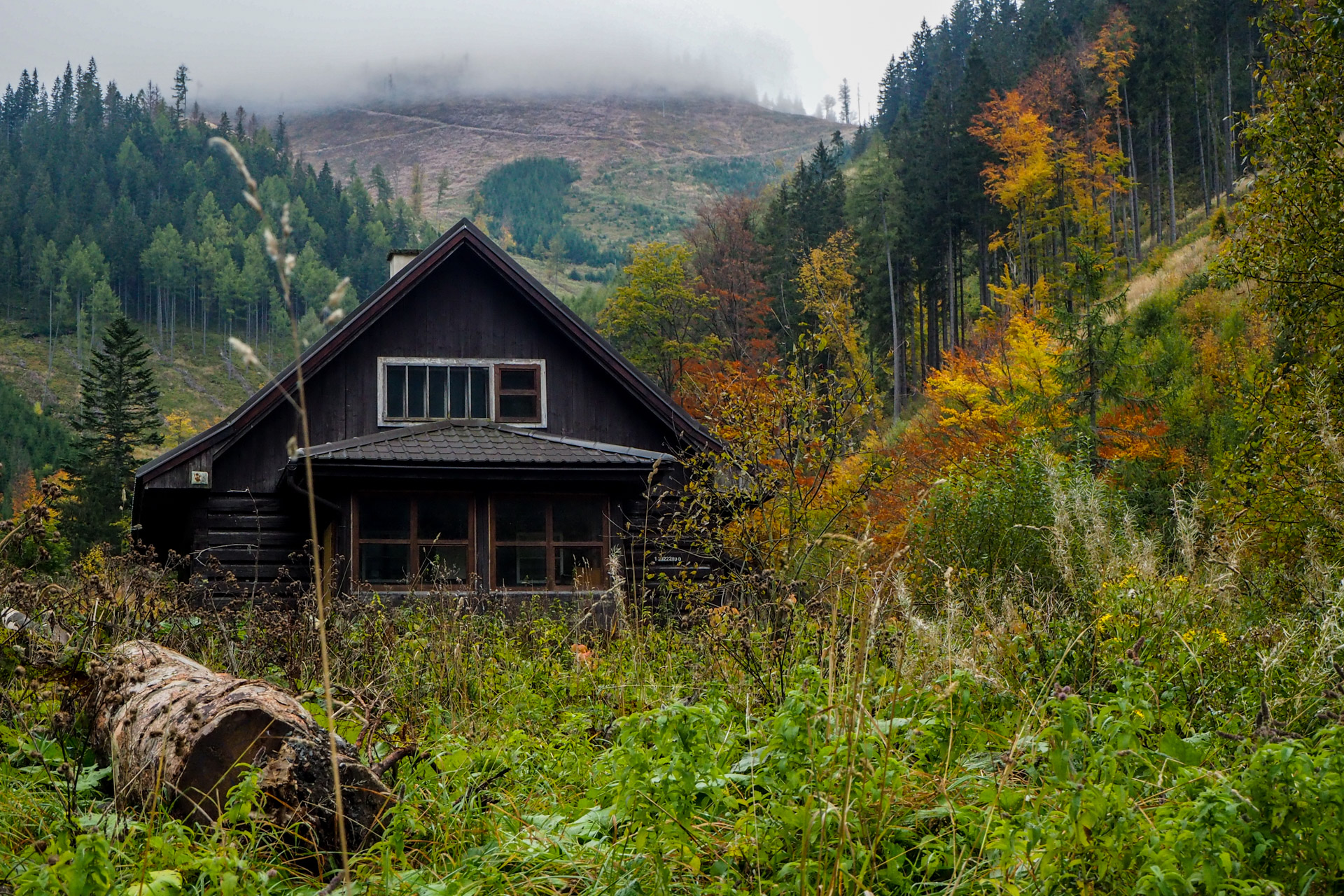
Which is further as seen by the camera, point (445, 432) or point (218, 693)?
point (445, 432)

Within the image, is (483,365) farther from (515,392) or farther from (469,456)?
(469,456)

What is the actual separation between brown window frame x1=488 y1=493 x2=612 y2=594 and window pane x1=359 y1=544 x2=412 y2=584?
1.30 m

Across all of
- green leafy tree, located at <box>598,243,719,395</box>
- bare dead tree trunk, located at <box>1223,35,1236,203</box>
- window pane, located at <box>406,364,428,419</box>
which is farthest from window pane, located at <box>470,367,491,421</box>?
bare dead tree trunk, located at <box>1223,35,1236,203</box>

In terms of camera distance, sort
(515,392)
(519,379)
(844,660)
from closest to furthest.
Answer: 1. (844,660)
2. (515,392)
3. (519,379)

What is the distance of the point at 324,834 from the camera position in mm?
3756

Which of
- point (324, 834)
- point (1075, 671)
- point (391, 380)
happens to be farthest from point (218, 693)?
point (391, 380)

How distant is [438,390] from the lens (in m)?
17.1

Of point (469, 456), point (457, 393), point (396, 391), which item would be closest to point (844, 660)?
point (469, 456)

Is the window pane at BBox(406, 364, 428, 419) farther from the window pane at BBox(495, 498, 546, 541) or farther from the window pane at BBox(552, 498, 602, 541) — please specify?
the window pane at BBox(552, 498, 602, 541)

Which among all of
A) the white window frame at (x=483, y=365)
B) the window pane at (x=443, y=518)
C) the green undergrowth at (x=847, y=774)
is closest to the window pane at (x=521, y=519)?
the window pane at (x=443, y=518)

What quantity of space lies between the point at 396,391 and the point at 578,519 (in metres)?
3.75

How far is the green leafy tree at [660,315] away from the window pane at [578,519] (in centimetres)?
2273

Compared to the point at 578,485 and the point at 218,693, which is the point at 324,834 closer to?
the point at 218,693

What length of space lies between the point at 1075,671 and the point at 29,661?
15.1ft
